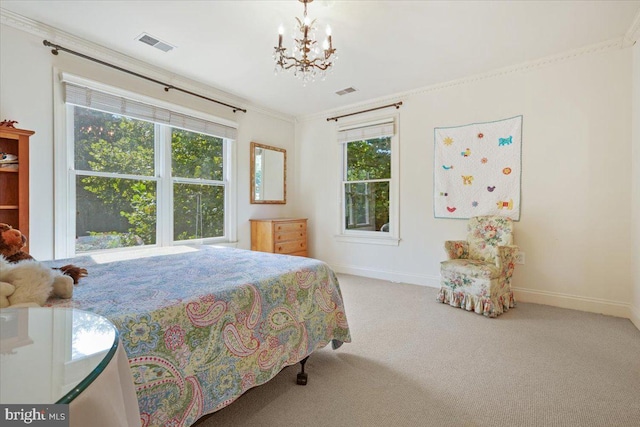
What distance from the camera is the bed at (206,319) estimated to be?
107 cm

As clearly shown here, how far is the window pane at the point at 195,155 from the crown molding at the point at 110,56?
57 centimetres

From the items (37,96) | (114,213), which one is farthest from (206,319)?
(37,96)

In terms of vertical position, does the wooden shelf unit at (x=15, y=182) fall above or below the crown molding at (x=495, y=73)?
below

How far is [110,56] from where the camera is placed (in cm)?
299

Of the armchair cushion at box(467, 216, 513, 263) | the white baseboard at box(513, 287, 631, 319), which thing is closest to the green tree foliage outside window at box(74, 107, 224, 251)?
the armchair cushion at box(467, 216, 513, 263)

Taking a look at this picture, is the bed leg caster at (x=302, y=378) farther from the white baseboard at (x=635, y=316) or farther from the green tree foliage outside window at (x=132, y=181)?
the white baseboard at (x=635, y=316)

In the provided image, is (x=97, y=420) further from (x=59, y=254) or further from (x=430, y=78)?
(x=430, y=78)

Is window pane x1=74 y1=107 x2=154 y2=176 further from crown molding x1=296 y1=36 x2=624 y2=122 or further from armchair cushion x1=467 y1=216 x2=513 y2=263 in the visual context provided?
armchair cushion x1=467 y1=216 x2=513 y2=263

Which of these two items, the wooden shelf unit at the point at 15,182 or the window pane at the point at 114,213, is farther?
the window pane at the point at 114,213

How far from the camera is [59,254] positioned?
270cm

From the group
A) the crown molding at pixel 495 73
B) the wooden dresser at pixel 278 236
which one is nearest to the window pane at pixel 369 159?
the crown molding at pixel 495 73

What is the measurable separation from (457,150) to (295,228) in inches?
99.1

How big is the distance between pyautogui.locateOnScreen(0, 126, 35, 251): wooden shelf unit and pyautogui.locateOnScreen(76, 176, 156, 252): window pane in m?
0.52

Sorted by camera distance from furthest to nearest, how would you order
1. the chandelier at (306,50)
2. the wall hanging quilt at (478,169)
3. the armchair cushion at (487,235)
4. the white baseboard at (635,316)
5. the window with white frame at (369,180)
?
1. the window with white frame at (369,180)
2. the wall hanging quilt at (478,169)
3. the armchair cushion at (487,235)
4. the white baseboard at (635,316)
5. the chandelier at (306,50)
